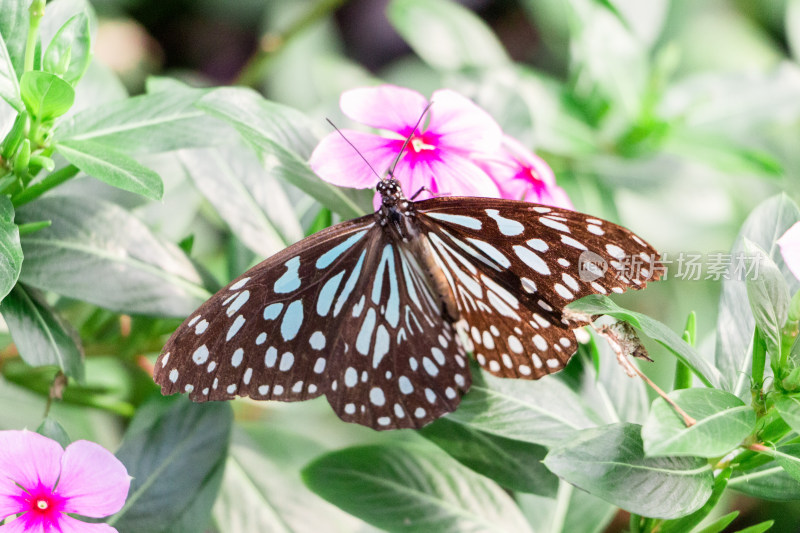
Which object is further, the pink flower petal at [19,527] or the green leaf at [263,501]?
the green leaf at [263,501]

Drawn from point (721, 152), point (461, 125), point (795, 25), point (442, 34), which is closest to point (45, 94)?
point (461, 125)

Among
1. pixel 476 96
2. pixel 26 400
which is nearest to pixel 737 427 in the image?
pixel 476 96

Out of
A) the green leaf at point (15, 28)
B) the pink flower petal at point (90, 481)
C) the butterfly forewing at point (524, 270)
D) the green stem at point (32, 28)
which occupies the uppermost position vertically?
the green leaf at point (15, 28)

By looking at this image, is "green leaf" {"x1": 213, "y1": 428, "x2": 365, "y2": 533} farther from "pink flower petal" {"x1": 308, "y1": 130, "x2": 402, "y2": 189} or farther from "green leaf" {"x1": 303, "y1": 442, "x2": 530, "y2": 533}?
"pink flower petal" {"x1": 308, "y1": 130, "x2": 402, "y2": 189}

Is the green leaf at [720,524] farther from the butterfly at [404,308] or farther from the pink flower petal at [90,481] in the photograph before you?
the pink flower petal at [90,481]

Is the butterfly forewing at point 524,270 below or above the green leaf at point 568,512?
above

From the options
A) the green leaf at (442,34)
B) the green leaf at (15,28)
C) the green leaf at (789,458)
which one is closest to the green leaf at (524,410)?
the green leaf at (789,458)
